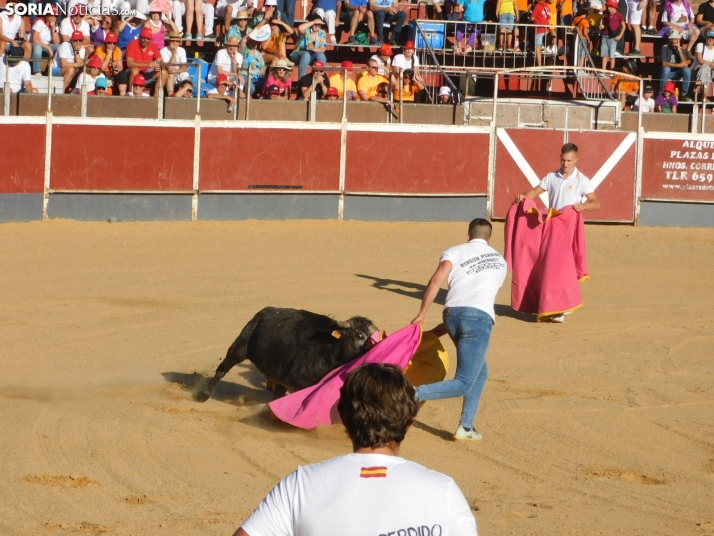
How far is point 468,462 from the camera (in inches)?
234

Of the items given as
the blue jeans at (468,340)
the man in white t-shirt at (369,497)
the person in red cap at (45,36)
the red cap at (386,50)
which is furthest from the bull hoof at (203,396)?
the red cap at (386,50)

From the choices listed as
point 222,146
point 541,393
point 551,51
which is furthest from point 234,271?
point 551,51

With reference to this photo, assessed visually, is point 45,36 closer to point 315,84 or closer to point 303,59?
point 303,59

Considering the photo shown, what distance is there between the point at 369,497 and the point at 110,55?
45.0 ft

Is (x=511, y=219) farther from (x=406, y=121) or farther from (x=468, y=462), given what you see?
(x=406, y=121)

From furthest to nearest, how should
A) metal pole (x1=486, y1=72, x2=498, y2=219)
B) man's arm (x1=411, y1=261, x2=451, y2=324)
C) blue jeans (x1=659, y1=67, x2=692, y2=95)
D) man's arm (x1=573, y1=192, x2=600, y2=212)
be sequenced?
blue jeans (x1=659, y1=67, x2=692, y2=95), metal pole (x1=486, y1=72, x2=498, y2=219), man's arm (x1=573, y1=192, x2=600, y2=212), man's arm (x1=411, y1=261, x2=451, y2=324)

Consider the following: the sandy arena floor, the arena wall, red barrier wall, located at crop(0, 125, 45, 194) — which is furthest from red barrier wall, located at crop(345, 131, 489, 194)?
red barrier wall, located at crop(0, 125, 45, 194)

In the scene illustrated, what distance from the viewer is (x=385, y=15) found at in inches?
731

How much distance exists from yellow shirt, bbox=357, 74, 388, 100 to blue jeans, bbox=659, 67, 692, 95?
542 cm

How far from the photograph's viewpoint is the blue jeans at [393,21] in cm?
1820

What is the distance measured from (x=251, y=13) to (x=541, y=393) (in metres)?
10.7

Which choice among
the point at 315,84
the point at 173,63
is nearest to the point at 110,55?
the point at 173,63

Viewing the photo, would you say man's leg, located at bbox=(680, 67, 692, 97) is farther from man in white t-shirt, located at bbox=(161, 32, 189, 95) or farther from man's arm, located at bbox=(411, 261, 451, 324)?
man's arm, located at bbox=(411, 261, 451, 324)

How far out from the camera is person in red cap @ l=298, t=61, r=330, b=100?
51.1 ft
